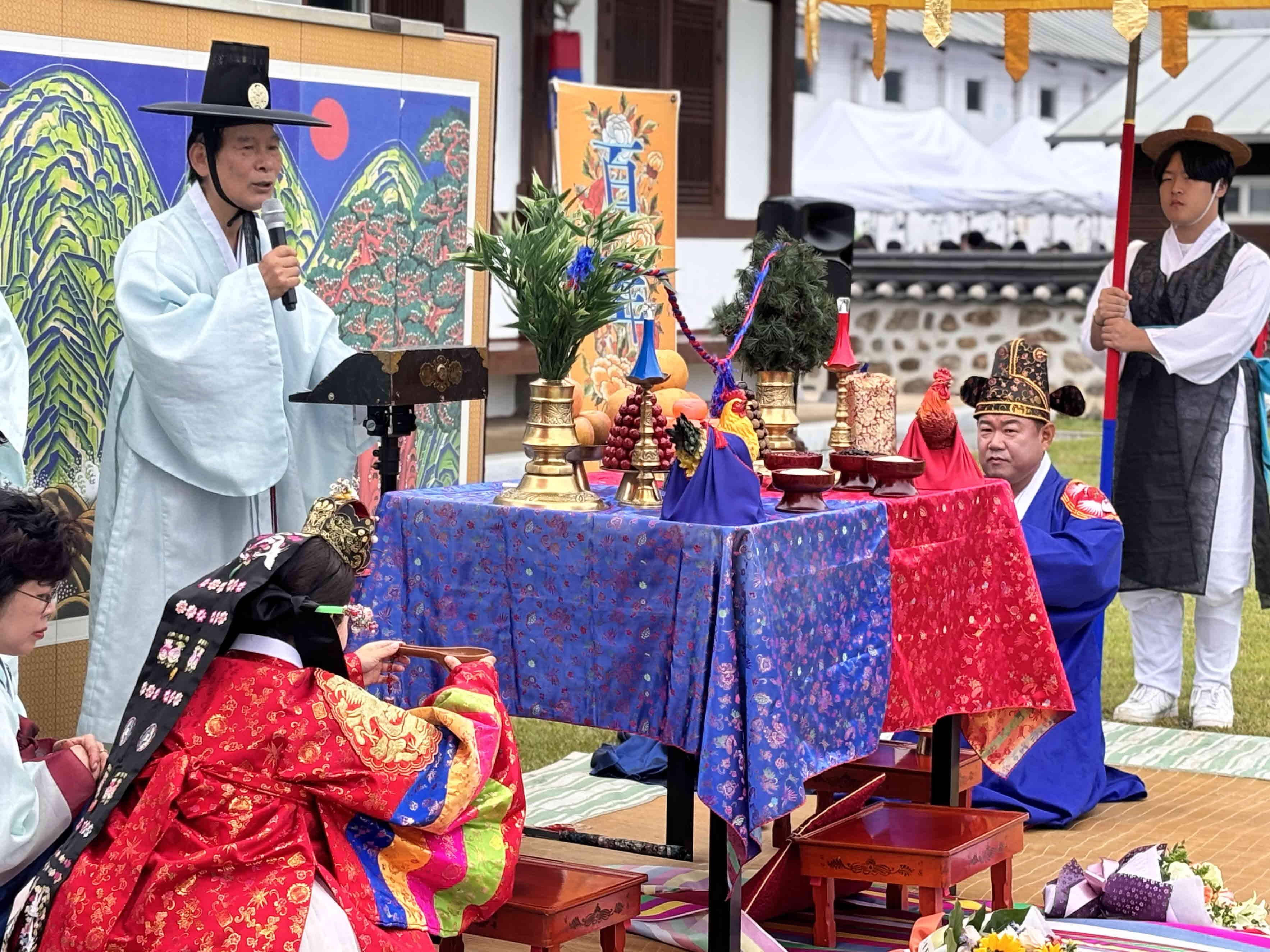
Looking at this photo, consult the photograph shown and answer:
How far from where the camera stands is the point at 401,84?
6012 mm

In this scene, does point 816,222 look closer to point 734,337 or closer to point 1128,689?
point 1128,689

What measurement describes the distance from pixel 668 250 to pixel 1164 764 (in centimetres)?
289

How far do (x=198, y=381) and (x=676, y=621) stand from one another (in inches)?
63.8

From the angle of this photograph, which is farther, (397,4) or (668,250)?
(397,4)

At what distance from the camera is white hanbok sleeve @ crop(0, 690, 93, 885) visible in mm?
2961

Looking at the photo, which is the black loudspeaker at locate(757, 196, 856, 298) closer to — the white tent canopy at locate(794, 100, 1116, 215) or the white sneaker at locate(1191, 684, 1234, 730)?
the white sneaker at locate(1191, 684, 1234, 730)

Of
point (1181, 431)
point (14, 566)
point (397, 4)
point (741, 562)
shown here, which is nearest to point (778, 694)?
point (741, 562)

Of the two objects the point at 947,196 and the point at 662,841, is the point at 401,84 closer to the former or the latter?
the point at 662,841

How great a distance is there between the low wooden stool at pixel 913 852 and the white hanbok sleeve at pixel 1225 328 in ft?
8.62

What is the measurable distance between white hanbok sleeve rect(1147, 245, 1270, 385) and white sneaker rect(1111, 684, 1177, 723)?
1161mm

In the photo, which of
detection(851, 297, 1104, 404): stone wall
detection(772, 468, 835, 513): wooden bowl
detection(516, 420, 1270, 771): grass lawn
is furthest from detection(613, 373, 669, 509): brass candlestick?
detection(851, 297, 1104, 404): stone wall

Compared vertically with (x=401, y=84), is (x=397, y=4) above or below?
above

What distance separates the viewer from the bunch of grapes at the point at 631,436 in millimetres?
3658

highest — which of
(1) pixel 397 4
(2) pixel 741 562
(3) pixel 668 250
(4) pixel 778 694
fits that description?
(1) pixel 397 4
